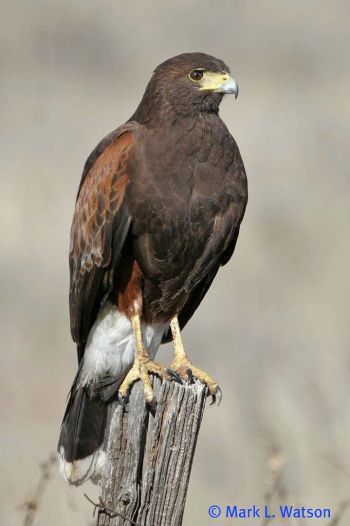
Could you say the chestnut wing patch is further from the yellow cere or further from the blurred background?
the blurred background

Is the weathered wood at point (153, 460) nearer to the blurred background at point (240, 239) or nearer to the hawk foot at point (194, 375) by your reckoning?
the blurred background at point (240, 239)

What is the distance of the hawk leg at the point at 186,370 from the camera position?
18.4ft

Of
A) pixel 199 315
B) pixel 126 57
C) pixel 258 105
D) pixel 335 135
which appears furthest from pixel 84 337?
pixel 126 57

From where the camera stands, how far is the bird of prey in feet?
18.4

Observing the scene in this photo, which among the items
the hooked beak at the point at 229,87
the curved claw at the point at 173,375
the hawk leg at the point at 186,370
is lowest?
the curved claw at the point at 173,375

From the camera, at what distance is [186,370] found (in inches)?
229

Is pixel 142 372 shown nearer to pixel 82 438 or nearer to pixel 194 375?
pixel 194 375

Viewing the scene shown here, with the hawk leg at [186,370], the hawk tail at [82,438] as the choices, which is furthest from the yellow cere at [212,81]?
the hawk tail at [82,438]

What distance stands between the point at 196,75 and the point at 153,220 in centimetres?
79

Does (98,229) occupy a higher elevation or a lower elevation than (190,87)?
lower

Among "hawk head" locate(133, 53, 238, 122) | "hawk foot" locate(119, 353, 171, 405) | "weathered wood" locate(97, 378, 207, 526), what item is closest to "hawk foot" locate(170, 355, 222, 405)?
"hawk foot" locate(119, 353, 171, 405)

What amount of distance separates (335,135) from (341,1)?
6.59 m

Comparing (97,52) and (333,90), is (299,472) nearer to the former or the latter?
(333,90)

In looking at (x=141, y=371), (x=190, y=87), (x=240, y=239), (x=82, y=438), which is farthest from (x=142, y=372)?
(x=240, y=239)
